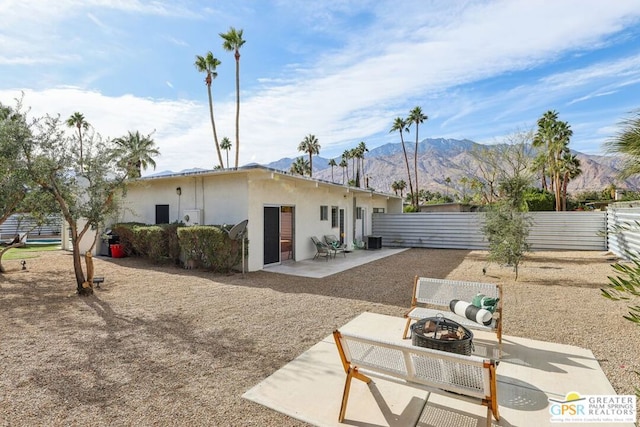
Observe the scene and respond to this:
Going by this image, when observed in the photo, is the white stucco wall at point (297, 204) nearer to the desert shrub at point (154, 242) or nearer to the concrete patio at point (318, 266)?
the concrete patio at point (318, 266)

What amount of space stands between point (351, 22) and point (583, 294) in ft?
28.1

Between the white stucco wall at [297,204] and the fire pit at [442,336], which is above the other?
the white stucco wall at [297,204]

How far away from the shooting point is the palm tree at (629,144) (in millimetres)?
3029

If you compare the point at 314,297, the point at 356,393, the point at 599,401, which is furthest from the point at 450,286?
the point at 314,297

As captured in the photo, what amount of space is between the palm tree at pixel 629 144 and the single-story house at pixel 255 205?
7241 mm

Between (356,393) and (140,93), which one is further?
(140,93)

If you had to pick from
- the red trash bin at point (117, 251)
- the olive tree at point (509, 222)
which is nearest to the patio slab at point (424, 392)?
the olive tree at point (509, 222)

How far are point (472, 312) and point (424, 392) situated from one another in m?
1.32

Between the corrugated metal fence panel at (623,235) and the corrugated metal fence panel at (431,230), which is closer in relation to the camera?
the corrugated metal fence panel at (623,235)

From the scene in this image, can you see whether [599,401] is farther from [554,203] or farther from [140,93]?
[554,203]

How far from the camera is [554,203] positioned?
2550 centimetres

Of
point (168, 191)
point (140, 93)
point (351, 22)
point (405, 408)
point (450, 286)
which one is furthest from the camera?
point (168, 191)

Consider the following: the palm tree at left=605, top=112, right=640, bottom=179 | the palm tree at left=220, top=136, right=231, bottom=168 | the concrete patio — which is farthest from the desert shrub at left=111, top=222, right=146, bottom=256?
the palm tree at left=220, top=136, right=231, bottom=168

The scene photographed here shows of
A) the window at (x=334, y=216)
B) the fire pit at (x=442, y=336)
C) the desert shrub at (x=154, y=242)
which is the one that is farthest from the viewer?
the window at (x=334, y=216)
